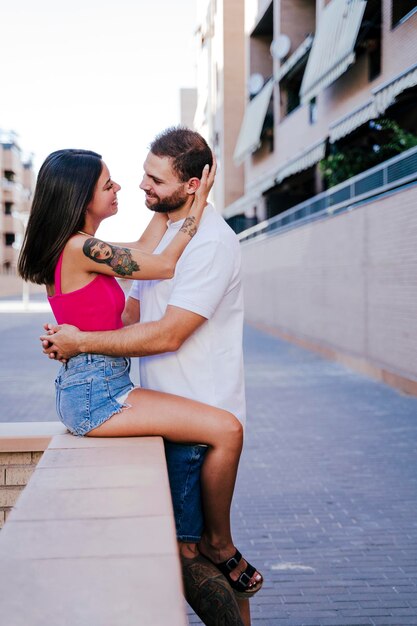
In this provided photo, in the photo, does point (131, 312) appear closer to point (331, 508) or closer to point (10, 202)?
point (331, 508)

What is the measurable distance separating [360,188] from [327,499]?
9.43 metres

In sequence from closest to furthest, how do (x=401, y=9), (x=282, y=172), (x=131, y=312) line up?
1. (x=131, y=312)
2. (x=401, y=9)
3. (x=282, y=172)

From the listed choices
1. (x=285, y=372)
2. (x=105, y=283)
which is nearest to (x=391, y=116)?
(x=285, y=372)

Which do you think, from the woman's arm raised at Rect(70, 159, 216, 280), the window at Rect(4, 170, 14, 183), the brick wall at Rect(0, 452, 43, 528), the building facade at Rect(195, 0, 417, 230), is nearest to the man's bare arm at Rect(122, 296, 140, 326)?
the woman's arm raised at Rect(70, 159, 216, 280)

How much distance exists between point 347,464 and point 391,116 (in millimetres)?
10374

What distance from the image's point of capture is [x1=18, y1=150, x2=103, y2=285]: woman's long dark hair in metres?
3.20

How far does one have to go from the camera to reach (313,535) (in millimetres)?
5281

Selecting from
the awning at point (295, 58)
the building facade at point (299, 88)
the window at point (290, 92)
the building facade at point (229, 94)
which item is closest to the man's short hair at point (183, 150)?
the building facade at point (299, 88)

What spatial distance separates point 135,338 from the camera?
120 inches

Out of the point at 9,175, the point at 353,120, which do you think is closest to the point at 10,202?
A: the point at 9,175

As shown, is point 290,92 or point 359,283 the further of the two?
point 290,92

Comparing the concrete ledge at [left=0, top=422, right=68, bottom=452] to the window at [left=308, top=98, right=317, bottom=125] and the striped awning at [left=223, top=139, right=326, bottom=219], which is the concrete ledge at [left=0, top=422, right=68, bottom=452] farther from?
the window at [left=308, top=98, right=317, bottom=125]

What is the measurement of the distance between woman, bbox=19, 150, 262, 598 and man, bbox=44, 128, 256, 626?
62 millimetres

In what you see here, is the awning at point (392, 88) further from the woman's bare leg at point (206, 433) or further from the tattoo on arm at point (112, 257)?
the woman's bare leg at point (206, 433)
